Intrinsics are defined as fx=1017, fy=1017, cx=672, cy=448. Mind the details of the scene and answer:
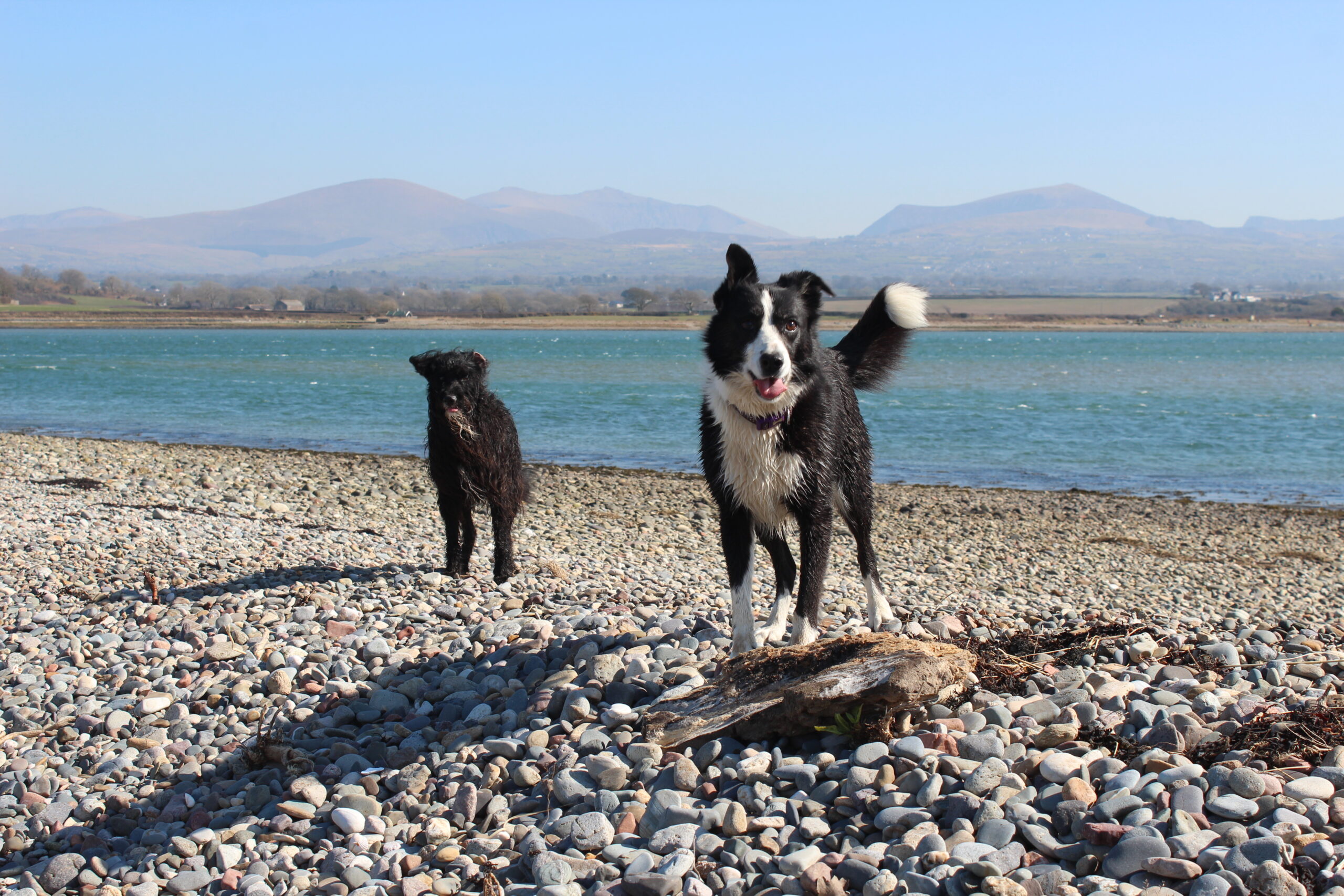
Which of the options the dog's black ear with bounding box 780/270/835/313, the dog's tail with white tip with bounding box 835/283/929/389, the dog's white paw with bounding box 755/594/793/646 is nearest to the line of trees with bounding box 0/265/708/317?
the dog's tail with white tip with bounding box 835/283/929/389

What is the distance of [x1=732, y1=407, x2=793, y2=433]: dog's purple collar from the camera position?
215 inches

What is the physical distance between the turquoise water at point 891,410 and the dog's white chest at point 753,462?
49 cm

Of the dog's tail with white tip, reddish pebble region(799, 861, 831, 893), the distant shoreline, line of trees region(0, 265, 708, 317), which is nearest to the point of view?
reddish pebble region(799, 861, 831, 893)

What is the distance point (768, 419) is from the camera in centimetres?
547

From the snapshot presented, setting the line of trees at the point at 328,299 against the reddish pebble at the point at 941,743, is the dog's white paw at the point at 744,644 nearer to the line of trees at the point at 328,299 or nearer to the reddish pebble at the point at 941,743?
the reddish pebble at the point at 941,743

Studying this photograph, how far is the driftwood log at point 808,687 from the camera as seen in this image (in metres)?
4.45

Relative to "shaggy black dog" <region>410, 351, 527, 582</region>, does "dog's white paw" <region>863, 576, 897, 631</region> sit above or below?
below

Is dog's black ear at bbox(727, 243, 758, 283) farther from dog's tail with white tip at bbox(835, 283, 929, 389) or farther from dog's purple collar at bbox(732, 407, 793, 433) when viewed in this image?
dog's tail with white tip at bbox(835, 283, 929, 389)

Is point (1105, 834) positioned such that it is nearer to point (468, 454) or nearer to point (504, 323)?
point (468, 454)

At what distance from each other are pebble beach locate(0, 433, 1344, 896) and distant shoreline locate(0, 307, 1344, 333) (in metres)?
107

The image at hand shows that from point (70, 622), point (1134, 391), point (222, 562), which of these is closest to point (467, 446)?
point (222, 562)

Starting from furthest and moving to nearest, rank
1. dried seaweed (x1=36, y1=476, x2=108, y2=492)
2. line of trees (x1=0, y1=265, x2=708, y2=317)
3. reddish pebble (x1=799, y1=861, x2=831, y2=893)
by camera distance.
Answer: line of trees (x1=0, y1=265, x2=708, y2=317) → dried seaweed (x1=36, y1=476, x2=108, y2=492) → reddish pebble (x1=799, y1=861, x2=831, y2=893)

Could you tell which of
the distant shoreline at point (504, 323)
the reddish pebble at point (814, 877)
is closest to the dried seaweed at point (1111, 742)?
the reddish pebble at point (814, 877)

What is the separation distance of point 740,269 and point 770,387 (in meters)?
0.66
